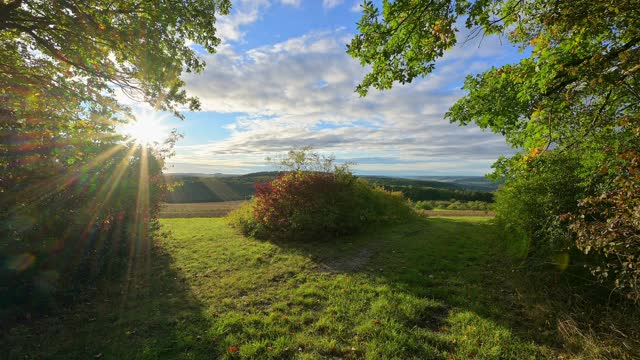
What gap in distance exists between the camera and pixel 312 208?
12.7 metres

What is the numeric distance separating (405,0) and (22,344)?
318 inches

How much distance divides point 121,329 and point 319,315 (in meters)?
3.49

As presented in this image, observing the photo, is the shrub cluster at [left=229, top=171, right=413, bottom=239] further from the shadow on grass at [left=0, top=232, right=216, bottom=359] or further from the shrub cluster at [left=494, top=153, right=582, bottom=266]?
the shrub cluster at [left=494, top=153, right=582, bottom=266]

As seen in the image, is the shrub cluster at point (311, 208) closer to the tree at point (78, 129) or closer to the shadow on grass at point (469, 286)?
the shadow on grass at point (469, 286)

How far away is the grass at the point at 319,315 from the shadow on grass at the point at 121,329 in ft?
0.07

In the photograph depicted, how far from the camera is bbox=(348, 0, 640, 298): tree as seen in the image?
4324 millimetres

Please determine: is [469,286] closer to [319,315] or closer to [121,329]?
[319,315]

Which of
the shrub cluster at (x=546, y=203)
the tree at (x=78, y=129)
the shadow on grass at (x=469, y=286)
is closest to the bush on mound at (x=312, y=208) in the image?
the shadow on grass at (x=469, y=286)

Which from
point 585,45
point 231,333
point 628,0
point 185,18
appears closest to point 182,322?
point 231,333

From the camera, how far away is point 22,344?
4.66 m

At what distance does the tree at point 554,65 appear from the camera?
432 centimetres

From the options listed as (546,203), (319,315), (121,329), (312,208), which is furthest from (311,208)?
(121,329)

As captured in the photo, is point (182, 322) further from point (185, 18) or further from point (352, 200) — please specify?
point (352, 200)

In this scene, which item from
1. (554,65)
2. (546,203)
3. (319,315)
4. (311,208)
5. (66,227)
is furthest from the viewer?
(311,208)
